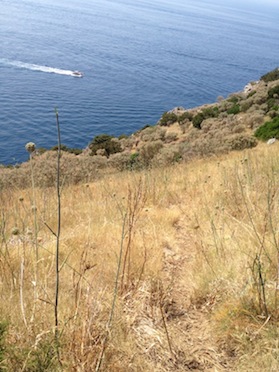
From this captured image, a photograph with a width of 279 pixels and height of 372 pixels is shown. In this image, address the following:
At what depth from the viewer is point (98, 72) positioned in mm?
56156

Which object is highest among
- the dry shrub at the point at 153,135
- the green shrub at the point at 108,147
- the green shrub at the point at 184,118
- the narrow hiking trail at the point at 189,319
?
the narrow hiking trail at the point at 189,319

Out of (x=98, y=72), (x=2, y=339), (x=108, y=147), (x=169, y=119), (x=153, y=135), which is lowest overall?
(x=108, y=147)

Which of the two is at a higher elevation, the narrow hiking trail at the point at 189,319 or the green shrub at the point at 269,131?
the narrow hiking trail at the point at 189,319

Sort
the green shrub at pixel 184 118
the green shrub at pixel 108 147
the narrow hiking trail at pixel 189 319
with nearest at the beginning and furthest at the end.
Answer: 1. the narrow hiking trail at pixel 189 319
2. the green shrub at pixel 108 147
3. the green shrub at pixel 184 118

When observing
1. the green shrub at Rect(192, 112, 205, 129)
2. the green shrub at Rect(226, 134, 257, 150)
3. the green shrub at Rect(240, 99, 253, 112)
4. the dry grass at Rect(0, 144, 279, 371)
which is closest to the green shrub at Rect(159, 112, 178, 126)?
the green shrub at Rect(192, 112, 205, 129)

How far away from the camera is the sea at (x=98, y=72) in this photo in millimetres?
37500

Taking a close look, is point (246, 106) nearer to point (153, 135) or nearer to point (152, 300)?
point (153, 135)

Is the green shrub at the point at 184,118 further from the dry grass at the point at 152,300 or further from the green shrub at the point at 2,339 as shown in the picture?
the green shrub at the point at 2,339

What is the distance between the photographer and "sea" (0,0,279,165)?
123 feet

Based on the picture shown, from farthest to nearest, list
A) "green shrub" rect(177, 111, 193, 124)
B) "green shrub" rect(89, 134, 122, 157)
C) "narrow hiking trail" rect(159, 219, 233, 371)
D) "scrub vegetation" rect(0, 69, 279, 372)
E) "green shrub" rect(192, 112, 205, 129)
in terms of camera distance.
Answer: "green shrub" rect(177, 111, 193, 124) → "green shrub" rect(192, 112, 205, 129) → "green shrub" rect(89, 134, 122, 157) → "narrow hiking trail" rect(159, 219, 233, 371) → "scrub vegetation" rect(0, 69, 279, 372)

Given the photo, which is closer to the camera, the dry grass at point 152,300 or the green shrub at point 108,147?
the dry grass at point 152,300

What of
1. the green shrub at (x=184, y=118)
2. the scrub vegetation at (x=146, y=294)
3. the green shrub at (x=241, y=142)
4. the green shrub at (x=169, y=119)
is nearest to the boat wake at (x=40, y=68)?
the green shrub at (x=169, y=119)

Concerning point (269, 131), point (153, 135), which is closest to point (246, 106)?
point (153, 135)

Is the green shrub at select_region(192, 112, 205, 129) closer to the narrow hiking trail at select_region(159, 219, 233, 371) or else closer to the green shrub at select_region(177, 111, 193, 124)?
the green shrub at select_region(177, 111, 193, 124)
